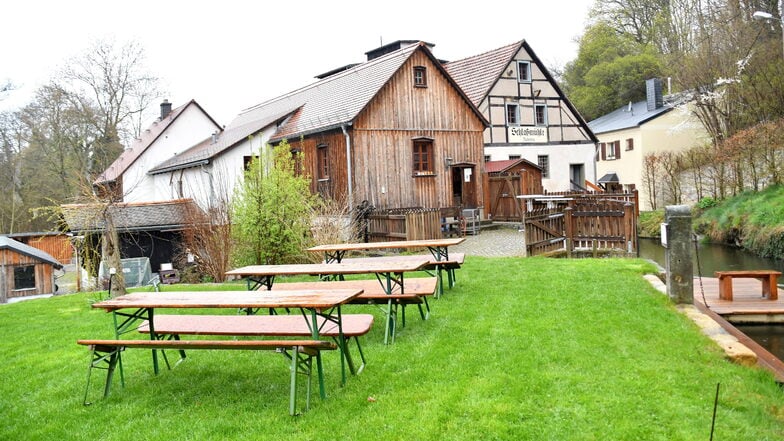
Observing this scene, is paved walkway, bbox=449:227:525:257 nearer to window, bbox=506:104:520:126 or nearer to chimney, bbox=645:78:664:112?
window, bbox=506:104:520:126

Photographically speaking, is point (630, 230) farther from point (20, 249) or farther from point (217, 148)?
point (20, 249)

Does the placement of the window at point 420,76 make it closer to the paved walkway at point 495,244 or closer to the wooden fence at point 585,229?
the paved walkway at point 495,244

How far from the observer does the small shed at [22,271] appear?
30891mm

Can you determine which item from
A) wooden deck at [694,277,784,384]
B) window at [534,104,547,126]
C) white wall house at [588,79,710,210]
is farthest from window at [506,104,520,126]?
wooden deck at [694,277,784,384]

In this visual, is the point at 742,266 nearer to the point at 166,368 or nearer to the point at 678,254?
the point at 678,254

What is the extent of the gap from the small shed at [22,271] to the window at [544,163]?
922 inches

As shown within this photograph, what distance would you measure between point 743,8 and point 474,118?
15.1 m

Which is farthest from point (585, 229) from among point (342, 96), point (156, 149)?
point (156, 149)

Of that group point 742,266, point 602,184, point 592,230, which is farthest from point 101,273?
point 602,184

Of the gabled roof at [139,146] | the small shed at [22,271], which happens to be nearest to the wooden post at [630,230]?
the gabled roof at [139,146]

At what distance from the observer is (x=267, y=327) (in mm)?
5809

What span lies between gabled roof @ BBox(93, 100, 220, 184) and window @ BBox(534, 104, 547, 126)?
16.7 metres

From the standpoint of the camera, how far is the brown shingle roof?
92.8ft

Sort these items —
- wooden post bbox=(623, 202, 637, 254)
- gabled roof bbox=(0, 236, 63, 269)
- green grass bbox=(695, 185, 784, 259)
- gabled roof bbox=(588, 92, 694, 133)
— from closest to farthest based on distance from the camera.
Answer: wooden post bbox=(623, 202, 637, 254)
green grass bbox=(695, 185, 784, 259)
gabled roof bbox=(0, 236, 63, 269)
gabled roof bbox=(588, 92, 694, 133)
